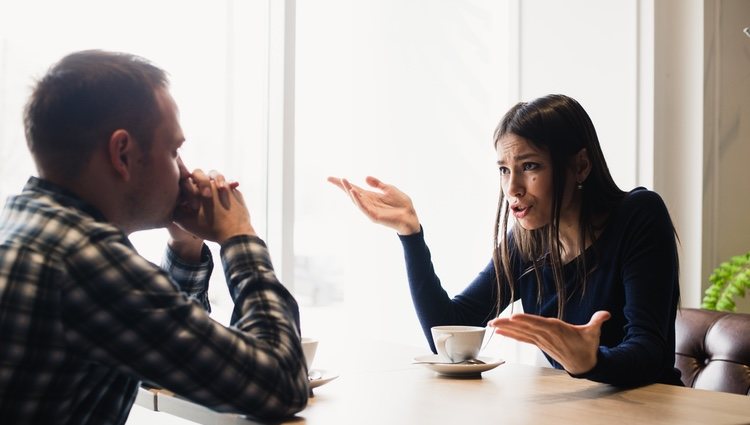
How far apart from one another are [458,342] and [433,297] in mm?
437

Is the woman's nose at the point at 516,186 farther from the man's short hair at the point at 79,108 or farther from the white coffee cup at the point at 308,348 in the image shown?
the man's short hair at the point at 79,108

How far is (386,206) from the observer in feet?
6.52

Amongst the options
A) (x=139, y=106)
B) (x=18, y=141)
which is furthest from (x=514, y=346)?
(x=139, y=106)

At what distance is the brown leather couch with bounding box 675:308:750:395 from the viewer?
1819 mm

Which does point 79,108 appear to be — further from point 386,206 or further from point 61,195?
point 386,206

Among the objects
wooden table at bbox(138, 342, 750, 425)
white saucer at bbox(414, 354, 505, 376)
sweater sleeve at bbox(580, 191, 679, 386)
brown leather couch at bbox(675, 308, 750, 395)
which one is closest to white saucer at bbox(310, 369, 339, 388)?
wooden table at bbox(138, 342, 750, 425)

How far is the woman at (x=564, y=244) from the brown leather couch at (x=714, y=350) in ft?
0.53

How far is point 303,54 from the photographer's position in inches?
118

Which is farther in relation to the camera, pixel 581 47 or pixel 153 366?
pixel 581 47

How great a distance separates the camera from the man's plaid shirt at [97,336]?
Answer: 867 millimetres

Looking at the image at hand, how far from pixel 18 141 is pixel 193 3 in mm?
722

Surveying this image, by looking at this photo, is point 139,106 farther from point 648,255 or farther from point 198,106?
point 198,106

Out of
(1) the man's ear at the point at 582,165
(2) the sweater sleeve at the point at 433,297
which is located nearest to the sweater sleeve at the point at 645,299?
(1) the man's ear at the point at 582,165

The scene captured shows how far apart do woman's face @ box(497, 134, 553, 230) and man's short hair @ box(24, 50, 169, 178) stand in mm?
1038
